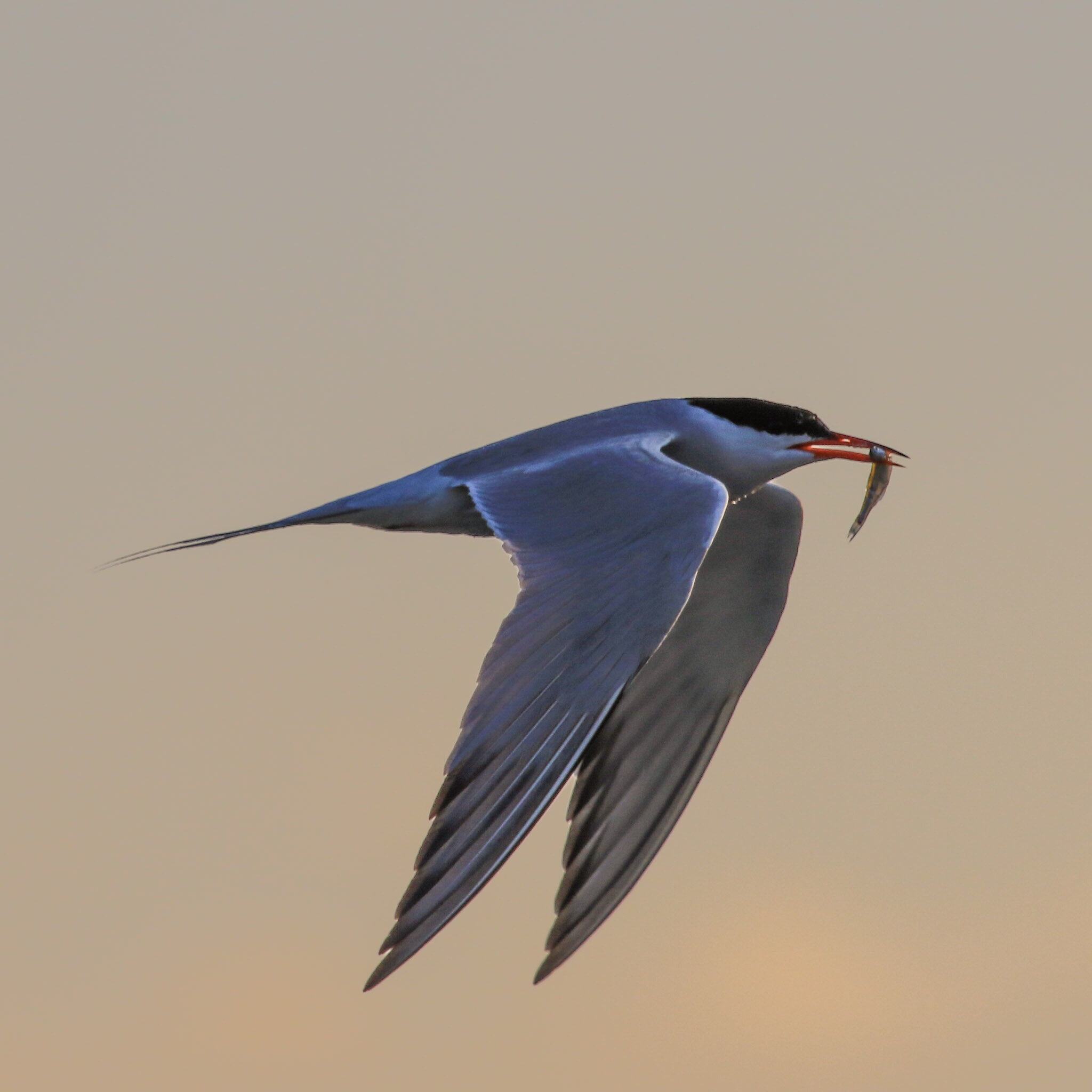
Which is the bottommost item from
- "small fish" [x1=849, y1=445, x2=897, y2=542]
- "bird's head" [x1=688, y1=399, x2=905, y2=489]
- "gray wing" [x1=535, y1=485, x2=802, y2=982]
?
"gray wing" [x1=535, y1=485, x2=802, y2=982]

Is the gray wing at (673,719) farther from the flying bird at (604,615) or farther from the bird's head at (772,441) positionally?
the bird's head at (772,441)

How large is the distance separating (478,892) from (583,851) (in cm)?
234

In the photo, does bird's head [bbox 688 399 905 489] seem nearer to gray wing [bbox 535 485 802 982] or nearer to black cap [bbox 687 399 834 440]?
black cap [bbox 687 399 834 440]

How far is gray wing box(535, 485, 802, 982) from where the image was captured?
274 inches

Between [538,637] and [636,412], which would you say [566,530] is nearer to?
[538,637]

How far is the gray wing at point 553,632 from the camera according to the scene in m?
4.87

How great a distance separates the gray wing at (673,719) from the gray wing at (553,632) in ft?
3.00

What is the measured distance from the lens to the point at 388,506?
716cm

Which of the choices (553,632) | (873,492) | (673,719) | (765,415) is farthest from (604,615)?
(873,492)

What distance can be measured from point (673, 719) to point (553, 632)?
2.19 m

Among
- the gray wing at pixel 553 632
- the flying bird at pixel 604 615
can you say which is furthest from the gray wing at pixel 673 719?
the gray wing at pixel 553 632

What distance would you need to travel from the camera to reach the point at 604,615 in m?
5.64

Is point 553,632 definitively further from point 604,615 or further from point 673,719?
point 673,719

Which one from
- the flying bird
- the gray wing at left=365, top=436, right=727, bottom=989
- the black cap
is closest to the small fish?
the flying bird
